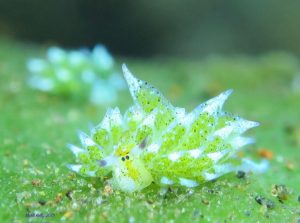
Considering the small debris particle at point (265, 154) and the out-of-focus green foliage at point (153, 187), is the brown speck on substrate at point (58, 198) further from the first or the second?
the small debris particle at point (265, 154)

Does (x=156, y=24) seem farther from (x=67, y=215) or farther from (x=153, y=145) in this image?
(x=67, y=215)

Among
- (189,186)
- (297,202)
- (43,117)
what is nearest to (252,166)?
(297,202)

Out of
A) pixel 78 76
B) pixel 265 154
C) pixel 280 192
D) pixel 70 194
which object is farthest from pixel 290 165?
pixel 78 76

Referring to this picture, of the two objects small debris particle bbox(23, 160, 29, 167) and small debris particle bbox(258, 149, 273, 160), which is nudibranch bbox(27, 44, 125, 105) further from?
small debris particle bbox(23, 160, 29, 167)

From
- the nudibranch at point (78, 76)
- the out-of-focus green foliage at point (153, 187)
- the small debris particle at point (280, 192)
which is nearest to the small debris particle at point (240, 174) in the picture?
the out-of-focus green foliage at point (153, 187)

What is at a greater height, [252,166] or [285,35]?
[285,35]

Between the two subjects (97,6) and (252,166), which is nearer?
(252,166)

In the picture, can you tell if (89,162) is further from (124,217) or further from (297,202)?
(297,202)
